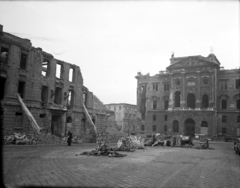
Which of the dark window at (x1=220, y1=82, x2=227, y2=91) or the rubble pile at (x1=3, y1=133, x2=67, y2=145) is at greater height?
the dark window at (x1=220, y1=82, x2=227, y2=91)

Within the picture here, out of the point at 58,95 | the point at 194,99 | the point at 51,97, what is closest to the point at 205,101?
the point at 194,99

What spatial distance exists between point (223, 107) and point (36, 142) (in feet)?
129

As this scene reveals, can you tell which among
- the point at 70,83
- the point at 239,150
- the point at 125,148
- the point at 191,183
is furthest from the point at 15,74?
the point at 239,150

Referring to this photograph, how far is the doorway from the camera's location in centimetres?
4731

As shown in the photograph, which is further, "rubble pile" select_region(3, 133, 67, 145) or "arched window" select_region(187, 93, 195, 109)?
"arched window" select_region(187, 93, 195, 109)

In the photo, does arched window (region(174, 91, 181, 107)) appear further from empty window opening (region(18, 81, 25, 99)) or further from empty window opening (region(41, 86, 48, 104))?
empty window opening (region(18, 81, 25, 99))

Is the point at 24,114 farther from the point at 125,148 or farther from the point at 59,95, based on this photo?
the point at 125,148

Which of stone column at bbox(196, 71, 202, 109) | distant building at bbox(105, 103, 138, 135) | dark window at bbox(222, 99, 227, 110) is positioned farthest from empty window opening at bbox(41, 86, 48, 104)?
distant building at bbox(105, 103, 138, 135)

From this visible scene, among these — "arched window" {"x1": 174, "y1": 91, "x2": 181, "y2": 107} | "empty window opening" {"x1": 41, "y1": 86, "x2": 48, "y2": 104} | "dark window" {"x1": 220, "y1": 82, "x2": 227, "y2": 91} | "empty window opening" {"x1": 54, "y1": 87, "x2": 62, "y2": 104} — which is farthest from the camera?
"arched window" {"x1": 174, "y1": 91, "x2": 181, "y2": 107}

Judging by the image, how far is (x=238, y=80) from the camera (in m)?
45.2

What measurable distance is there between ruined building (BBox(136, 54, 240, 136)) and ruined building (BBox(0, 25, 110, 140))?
19.7m

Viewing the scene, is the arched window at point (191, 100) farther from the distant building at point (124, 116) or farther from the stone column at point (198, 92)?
the distant building at point (124, 116)

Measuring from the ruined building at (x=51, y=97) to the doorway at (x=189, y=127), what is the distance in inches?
825

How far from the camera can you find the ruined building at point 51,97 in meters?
19.9
